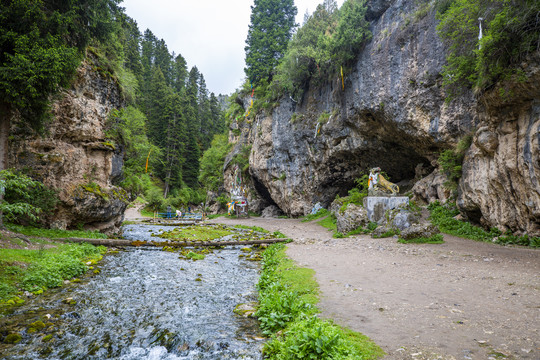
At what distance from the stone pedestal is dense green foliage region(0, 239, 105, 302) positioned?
1471cm

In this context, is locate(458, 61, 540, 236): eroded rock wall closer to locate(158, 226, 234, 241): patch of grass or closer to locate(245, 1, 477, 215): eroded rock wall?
locate(245, 1, 477, 215): eroded rock wall

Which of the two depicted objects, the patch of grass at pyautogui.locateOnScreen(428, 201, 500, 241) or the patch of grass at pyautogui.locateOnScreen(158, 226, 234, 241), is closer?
the patch of grass at pyautogui.locateOnScreen(428, 201, 500, 241)

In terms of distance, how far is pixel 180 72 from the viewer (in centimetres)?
6794

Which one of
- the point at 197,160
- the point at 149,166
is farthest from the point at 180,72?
the point at 149,166

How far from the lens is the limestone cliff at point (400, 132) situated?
422 inches

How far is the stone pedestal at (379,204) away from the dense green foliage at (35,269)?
48.3ft

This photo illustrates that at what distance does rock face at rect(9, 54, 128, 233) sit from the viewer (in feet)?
42.8

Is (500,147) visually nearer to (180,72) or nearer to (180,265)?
(180,265)

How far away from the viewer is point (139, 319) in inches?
217

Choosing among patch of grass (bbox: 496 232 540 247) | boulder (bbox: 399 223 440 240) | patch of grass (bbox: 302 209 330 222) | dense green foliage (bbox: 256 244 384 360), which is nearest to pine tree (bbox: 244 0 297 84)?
patch of grass (bbox: 302 209 330 222)

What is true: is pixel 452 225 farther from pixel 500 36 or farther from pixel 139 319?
pixel 139 319

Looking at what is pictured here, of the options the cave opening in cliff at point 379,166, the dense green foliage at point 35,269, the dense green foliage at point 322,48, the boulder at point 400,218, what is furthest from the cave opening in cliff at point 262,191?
the dense green foliage at point 35,269

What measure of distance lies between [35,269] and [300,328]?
764 centimetres

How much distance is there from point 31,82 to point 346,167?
25822 mm
